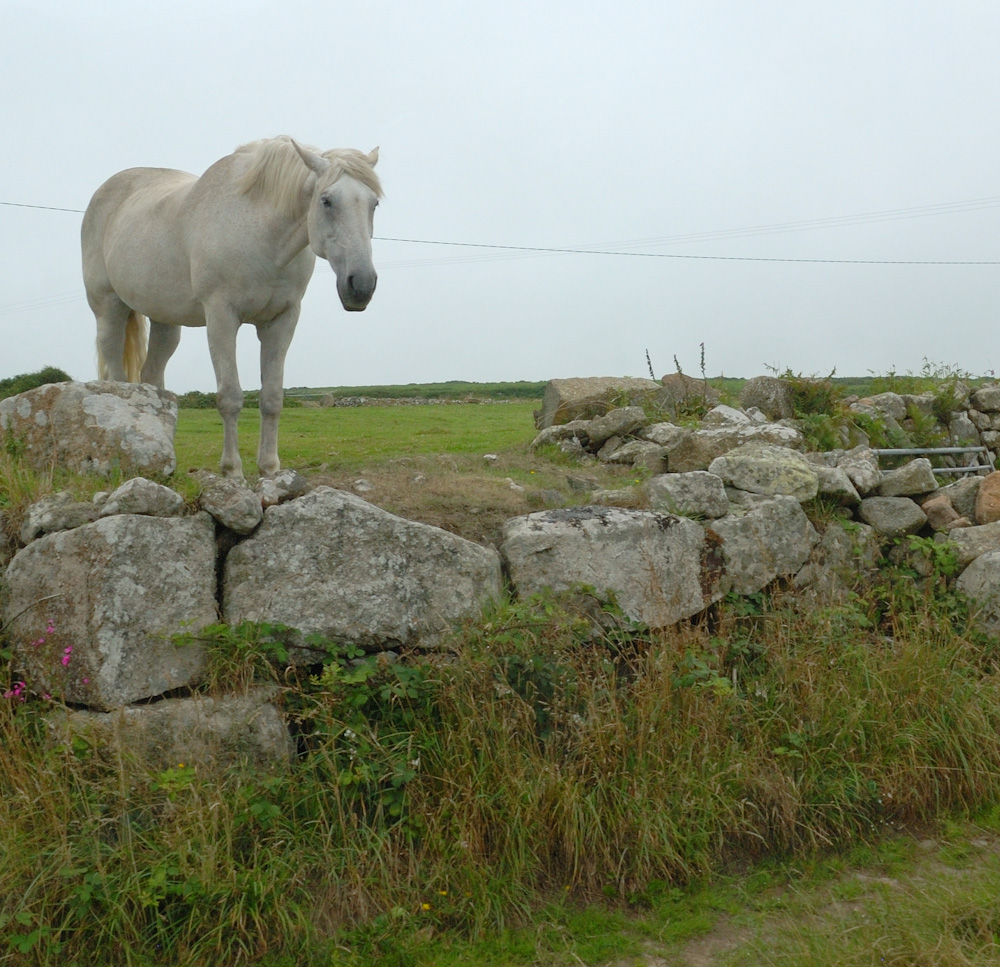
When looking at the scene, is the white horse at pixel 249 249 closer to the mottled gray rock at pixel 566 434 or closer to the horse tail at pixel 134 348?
the horse tail at pixel 134 348

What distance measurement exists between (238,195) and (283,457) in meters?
2.31

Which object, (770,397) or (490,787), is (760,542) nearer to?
(490,787)

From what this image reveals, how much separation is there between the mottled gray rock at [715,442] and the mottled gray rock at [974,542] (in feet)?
5.15

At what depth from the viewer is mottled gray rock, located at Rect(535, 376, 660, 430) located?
9.34 metres

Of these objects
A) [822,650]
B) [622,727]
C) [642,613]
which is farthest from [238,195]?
[822,650]

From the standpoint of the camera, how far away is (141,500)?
462 cm

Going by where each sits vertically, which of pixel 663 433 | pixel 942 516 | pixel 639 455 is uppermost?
pixel 663 433

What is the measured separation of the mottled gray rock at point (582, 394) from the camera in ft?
30.7

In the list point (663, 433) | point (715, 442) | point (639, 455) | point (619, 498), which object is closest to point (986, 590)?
point (715, 442)

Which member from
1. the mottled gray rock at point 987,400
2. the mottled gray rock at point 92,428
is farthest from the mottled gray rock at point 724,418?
the mottled gray rock at point 92,428

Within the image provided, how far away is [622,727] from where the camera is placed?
4.50 m

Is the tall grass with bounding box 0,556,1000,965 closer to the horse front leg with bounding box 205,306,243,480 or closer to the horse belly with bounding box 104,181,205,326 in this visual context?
the horse front leg with bounding box 205,306,243,480

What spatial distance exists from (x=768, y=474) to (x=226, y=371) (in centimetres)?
377

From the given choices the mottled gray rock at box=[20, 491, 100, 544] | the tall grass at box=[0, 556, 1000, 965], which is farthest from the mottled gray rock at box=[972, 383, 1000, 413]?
the mottled gray rock at box=[20, 491, 100, 544]
